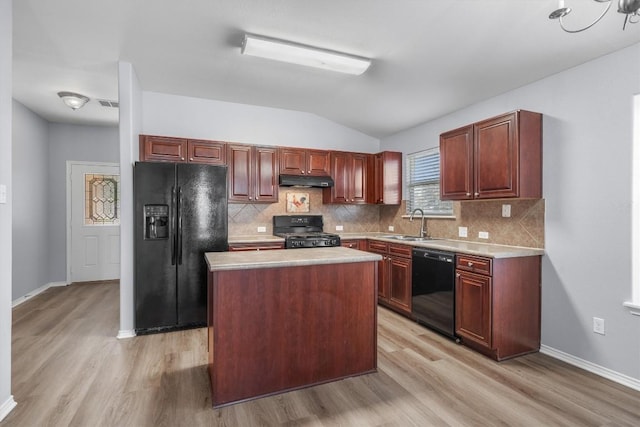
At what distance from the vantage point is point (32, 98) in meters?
4.28

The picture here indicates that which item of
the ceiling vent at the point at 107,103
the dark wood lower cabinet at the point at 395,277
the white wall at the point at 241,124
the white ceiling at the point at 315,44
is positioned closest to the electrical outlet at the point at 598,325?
the dark wood lower cabinet at the point at 395,277

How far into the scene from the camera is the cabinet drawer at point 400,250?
3.80 m

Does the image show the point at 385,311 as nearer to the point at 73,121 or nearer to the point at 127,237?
the point at 127,237

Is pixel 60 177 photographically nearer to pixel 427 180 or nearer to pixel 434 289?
pixel 427 180

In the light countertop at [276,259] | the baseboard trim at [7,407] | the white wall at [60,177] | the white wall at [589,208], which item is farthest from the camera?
the white wall at [60,177]

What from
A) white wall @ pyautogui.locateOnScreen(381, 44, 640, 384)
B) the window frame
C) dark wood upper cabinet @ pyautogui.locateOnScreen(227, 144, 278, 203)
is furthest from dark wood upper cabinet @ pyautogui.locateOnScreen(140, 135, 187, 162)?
white wall @ pyautogui.locateOnScreen(381, 44, 640, 384)

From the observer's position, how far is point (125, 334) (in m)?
3.28

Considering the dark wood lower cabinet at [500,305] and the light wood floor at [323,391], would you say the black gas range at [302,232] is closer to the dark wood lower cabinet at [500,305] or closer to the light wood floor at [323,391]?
the light wood floor at [323,391]

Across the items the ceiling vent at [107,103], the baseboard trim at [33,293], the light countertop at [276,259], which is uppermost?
the ceiling vent at [107,103]

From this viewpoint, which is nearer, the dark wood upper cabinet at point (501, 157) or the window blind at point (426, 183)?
the dark wood upper cabinet at point (501, 157)

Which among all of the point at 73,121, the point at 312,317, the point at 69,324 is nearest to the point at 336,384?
the point at 312,317

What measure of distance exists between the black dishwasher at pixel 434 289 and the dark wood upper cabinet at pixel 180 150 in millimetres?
2704

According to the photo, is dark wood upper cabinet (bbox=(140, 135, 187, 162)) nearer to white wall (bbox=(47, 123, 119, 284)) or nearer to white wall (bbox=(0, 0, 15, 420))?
white wall (bbox=(0, 0, 15, 420))

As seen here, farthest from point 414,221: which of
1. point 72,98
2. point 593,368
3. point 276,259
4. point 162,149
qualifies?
point 72,98
